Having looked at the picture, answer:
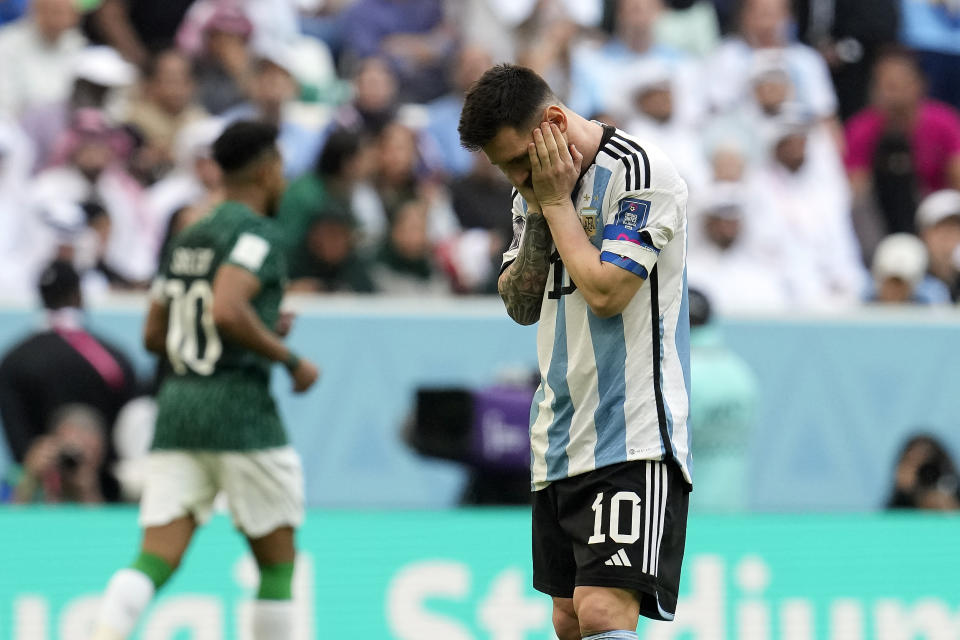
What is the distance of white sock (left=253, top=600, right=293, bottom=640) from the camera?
5965 mm

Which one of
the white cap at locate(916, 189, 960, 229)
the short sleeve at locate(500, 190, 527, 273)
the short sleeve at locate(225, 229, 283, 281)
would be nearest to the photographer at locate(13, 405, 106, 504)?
the short sleeve at locate(225, 229, 283, 281)

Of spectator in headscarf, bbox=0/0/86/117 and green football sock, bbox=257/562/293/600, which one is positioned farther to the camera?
spectator in headscarf, bbox=0/0/86/117

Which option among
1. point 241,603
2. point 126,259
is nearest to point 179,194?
point 126,259

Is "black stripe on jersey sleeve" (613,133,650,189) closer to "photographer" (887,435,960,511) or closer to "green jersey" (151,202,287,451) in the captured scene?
"green jersey" (151,202,287,451)

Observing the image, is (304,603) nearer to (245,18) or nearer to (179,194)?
(179,194)

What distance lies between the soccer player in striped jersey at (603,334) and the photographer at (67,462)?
424 centimetres

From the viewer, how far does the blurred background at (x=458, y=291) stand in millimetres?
7090

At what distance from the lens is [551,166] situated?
416 cm

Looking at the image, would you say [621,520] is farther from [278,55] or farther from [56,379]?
[278,55]

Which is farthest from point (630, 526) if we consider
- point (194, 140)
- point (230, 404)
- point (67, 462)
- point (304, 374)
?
point (194, 140)

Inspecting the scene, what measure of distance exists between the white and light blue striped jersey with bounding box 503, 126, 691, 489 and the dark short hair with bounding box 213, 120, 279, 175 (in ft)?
6.48

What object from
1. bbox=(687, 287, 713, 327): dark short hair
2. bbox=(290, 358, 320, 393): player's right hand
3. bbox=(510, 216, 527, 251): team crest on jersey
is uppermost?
bbox=(510, 216, 527, 251): team crest on jersey

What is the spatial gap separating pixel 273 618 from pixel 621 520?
217cm

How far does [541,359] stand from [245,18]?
7.52 m
